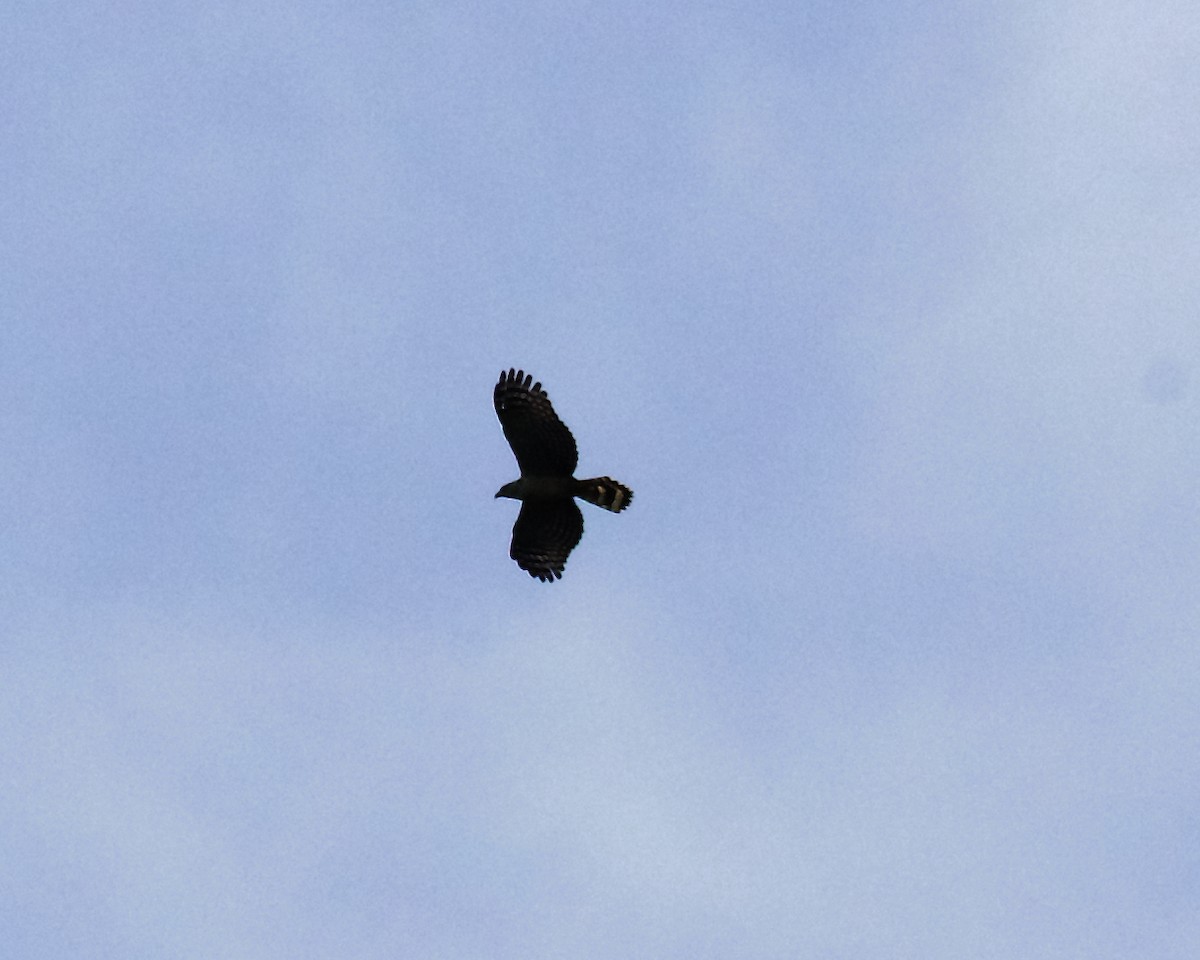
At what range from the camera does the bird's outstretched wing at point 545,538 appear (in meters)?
58.1

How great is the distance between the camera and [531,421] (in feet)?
187

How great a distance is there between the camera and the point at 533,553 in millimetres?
58344

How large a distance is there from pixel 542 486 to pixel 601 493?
41.1 inches

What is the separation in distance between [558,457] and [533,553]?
2020 mm

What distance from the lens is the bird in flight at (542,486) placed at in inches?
2247

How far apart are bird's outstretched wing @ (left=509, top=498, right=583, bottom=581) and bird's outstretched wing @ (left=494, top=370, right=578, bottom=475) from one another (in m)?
1.23

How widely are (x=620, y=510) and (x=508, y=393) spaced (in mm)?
2867

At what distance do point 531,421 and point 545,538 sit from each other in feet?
7.86

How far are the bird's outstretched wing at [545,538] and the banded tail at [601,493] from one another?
66cm

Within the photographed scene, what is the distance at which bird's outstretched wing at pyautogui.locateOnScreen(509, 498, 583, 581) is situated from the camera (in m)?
58.1

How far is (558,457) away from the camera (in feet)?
188

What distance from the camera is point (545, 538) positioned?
191 ft

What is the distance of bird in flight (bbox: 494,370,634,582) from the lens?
5706 cm

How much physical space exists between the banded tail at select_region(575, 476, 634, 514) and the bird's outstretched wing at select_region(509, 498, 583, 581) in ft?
2.15
